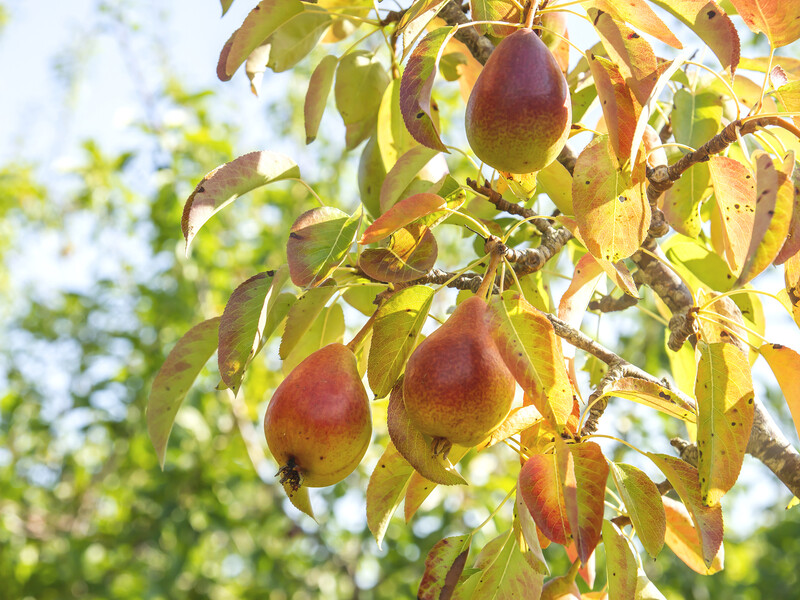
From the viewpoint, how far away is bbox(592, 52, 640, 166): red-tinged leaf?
0.75 metres

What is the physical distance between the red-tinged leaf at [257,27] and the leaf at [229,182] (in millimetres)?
183

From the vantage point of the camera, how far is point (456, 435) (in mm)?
727

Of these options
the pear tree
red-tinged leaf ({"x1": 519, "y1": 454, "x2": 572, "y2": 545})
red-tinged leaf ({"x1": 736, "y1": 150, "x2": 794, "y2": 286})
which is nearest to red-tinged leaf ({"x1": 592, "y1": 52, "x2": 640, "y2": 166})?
the pear tree

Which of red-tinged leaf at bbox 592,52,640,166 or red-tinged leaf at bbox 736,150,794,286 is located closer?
red-tinged leaf at bbox 736,150,794,286

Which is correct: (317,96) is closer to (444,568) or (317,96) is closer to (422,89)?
(422,89)

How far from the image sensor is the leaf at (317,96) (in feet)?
3.91

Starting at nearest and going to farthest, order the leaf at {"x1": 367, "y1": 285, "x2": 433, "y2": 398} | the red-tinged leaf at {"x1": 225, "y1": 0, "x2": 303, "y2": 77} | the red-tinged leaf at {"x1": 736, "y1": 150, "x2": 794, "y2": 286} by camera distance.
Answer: the red-tinged leaf at {"x1": 736, "y1": 150, "x2": 794, "y2": 286}
the leaf at {"x1": 367, "y1": 285, "x2": 433, "y2": 398}
the red-tinged leaf at {"x1": 225, "y1": 0, "x2": 303, "y2": 77}

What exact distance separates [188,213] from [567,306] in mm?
539

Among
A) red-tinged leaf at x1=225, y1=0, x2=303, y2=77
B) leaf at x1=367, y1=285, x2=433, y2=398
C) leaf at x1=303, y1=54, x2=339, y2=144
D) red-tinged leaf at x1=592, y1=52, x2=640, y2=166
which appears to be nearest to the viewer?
red-tinged leaf at x1=592, y1=52, x2=640, y2=166

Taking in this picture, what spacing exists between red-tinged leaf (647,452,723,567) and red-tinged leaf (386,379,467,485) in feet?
0.92

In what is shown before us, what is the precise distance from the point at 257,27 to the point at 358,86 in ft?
0.80

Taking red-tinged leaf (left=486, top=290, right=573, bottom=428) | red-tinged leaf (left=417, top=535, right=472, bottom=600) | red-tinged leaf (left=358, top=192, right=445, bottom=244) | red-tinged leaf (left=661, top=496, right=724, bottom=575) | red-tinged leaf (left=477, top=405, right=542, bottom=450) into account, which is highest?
red-tinged leaf (left=358, top=192, right=445, bottom=244)

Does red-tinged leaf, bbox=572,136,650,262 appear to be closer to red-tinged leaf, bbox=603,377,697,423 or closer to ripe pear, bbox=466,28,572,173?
ripe pear, bbox=466,28,572,173

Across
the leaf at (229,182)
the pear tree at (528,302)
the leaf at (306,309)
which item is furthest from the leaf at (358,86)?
the leaf at (306,309)
